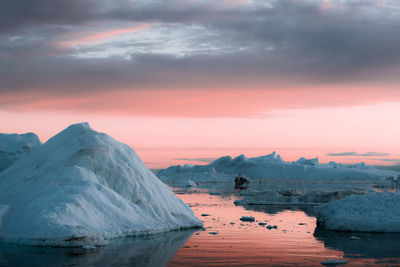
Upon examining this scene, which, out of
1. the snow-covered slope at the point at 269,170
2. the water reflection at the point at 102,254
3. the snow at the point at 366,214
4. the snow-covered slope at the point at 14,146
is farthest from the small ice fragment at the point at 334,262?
the snow-covered slope at the point at 269,170

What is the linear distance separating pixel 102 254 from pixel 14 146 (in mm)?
33866

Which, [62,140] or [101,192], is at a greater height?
[62,140]

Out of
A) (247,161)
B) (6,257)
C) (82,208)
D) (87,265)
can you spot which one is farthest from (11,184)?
(247,161)

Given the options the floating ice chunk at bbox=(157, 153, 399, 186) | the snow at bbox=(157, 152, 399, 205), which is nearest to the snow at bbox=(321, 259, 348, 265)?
the snow at bbox=(157, 152, 399, 205)

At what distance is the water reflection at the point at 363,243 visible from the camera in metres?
15.6

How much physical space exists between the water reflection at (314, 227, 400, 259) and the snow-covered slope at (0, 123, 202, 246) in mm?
5846

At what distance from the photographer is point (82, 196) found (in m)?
17.5

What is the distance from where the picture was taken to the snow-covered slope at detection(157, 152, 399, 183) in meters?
126

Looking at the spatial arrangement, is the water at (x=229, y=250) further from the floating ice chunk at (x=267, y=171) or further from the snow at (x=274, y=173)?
the floating ice chunk at (x=267, y=171)

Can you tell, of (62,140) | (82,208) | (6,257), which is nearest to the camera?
(6,257)

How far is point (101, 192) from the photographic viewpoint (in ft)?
60.5

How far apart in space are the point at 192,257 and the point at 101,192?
18.6 ft

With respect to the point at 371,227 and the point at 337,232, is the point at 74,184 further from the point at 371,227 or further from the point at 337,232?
the point at 371,227

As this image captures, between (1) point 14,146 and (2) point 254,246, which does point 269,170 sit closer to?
(1) point 14,146
